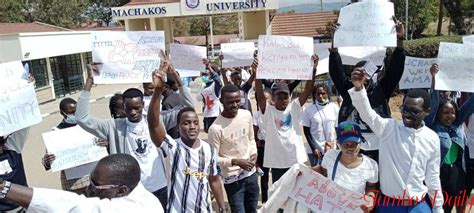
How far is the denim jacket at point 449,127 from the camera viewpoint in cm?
392

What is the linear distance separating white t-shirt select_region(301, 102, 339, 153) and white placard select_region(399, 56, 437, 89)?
1004 millimetres

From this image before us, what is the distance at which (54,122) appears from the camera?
14398 mm

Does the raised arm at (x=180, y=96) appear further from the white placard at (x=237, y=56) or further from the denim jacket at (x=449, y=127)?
the white placard at (x=237, y=56)

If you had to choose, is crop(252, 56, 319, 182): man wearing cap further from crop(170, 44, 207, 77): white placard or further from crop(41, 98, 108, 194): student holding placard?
crop(41, 98, 108, 194): student holding placard

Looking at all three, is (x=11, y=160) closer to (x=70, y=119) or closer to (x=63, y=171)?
(x=63, y=171)

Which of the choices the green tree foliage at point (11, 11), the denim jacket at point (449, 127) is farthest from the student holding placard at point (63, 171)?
the green tree foliage at point (11, 11)

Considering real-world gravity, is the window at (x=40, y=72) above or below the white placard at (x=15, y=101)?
below

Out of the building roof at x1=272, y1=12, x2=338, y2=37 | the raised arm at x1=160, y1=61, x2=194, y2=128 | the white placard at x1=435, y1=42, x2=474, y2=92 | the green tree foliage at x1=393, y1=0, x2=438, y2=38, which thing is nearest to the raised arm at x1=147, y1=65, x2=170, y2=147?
the raised arm at x1=160, y1=61, x2=194, y2=128

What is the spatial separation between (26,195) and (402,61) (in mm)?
3161

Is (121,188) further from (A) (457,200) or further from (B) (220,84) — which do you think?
(B) (220,84)

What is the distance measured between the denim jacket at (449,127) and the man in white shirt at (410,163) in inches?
32.2

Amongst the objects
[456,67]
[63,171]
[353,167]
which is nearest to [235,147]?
[353,167]

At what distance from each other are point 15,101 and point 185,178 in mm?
1520

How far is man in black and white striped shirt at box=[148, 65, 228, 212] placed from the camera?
324 cm
